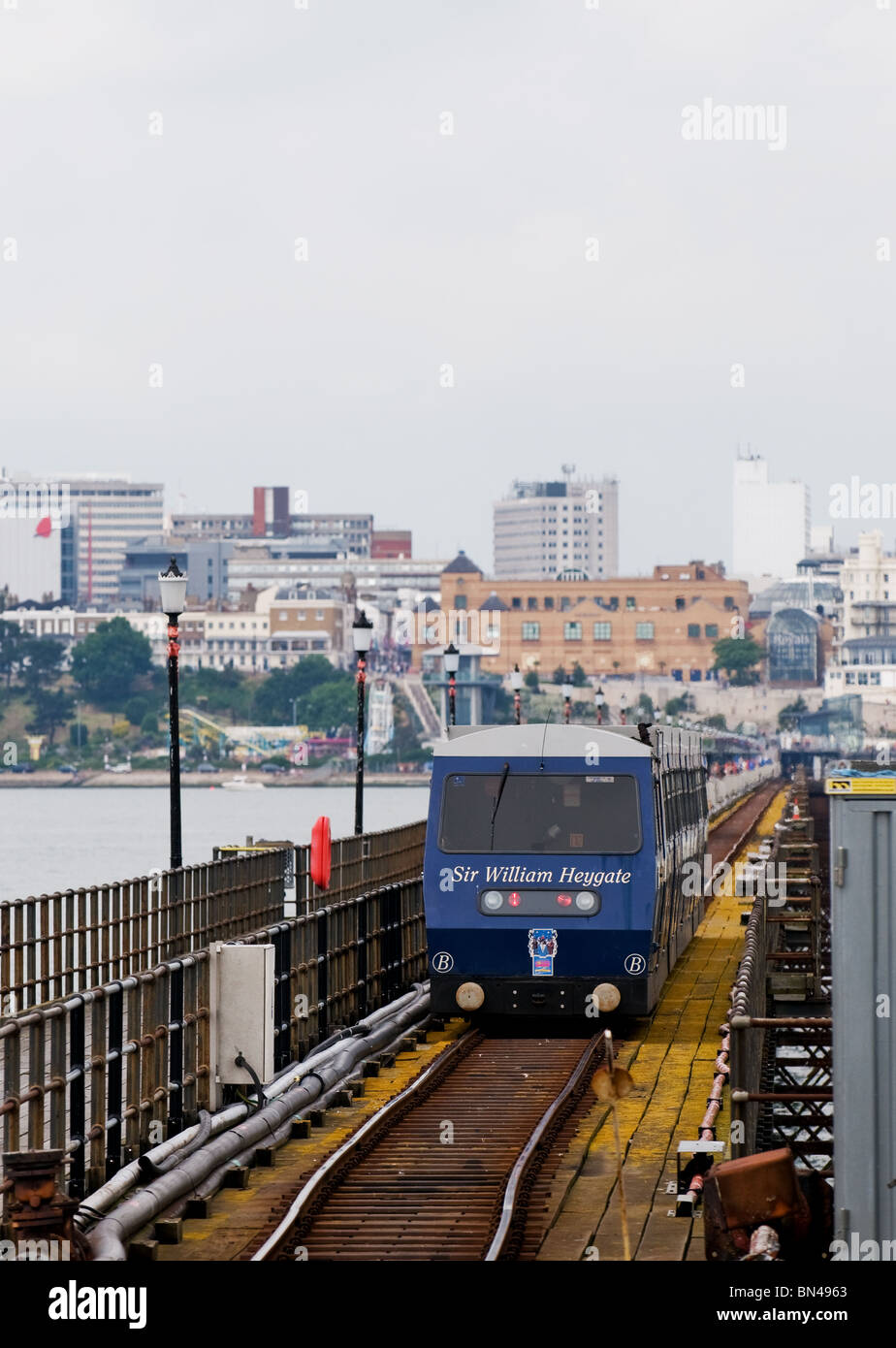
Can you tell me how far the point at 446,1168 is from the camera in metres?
16.3

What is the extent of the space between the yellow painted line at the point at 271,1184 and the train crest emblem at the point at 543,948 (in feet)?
4.53

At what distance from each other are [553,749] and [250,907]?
19.2ft

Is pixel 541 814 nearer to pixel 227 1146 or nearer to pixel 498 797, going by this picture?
pixel 498 797

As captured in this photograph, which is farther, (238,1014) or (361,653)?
(361,653)

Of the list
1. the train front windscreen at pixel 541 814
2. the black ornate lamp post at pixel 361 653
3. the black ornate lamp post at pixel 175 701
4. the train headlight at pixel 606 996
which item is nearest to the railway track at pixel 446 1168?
the train headlight at pixel 606 996

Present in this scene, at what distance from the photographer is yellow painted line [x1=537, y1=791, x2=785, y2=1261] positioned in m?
13.9

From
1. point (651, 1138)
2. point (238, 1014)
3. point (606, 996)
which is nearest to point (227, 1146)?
point (238, 1014)

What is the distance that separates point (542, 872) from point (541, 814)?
597mm

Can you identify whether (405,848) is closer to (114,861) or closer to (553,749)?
(553,749)

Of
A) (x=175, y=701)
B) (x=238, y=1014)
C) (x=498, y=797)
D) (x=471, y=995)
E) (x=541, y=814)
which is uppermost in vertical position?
(x=175, y=701)

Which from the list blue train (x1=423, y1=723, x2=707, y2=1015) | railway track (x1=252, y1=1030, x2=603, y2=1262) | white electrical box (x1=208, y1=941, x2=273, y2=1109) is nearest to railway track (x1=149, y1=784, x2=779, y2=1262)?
railway track (x1=252, y1=1030, x2=603, y2=1262)

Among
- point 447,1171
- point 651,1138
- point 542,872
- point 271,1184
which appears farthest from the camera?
point 542,872

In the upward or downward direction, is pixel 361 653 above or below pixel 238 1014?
above

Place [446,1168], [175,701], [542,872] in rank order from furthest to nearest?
[175,701] < [542,872] < [446,1168]
